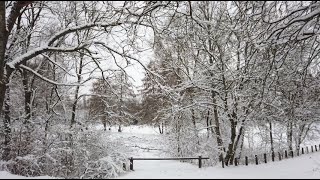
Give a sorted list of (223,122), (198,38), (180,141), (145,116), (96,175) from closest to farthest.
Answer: (96,175), (198,38), (223,122), (180,141), (145,116)

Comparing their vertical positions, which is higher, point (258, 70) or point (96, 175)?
point (258, 70)

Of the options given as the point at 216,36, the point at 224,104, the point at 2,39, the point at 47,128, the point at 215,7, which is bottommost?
the point at 47,128

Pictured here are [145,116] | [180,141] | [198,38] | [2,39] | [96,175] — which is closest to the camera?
[2,39]

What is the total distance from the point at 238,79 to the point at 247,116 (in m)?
1.90

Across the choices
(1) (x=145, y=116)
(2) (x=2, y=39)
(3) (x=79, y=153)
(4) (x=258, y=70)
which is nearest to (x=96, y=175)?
(3) (x=79, y=153)

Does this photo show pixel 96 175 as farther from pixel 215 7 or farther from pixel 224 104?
Answer: pixel 215 7

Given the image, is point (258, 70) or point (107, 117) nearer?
point (258, 70)

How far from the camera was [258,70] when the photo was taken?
15.2 m

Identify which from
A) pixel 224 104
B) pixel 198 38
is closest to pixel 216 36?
pixel 198 38

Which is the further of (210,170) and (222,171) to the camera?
(210,170)

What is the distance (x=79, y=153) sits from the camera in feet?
50.8

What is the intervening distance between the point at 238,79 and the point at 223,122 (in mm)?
5657

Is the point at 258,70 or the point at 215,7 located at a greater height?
the point at 215,7

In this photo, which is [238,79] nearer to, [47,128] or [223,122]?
[223,122]
